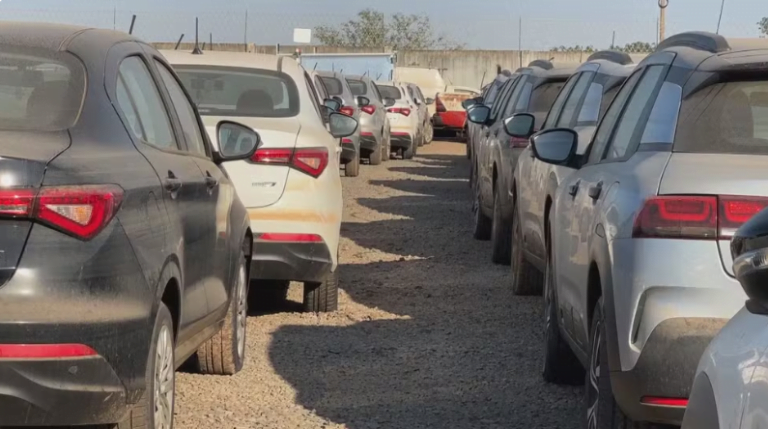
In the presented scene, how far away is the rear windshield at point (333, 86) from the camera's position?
21.6 m

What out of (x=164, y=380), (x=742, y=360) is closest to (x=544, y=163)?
(x=164, y=380)

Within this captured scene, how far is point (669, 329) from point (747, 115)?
3.33ft

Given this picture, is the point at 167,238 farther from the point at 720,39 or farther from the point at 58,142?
the point at 720,39

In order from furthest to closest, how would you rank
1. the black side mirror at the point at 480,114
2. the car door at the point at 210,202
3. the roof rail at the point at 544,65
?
the black side mirror at the point at 480,114
the roof rail at the point at 544,65
the car door at the point at 210,202

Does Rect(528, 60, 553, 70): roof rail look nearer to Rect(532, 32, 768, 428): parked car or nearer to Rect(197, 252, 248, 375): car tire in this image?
Rect(197, 252, 248, 375): car tire

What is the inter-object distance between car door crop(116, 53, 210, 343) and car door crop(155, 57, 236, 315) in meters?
0.09

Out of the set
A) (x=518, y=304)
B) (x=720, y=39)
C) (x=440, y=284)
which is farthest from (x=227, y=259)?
(x=440, y=284)

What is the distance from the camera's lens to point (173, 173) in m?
5.39

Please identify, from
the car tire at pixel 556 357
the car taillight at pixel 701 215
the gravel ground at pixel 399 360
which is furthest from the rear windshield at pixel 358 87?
the car taillight at pixel 701 215

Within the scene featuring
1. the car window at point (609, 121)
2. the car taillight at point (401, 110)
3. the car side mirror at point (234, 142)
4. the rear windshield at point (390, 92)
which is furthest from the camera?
the rear windshield at point (390, 92)

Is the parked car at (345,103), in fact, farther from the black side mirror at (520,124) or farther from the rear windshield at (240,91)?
the rear windshield at (240,91)

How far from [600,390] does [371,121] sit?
64.7 ft

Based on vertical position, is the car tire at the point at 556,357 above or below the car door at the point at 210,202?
below

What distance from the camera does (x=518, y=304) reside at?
9719 mm
